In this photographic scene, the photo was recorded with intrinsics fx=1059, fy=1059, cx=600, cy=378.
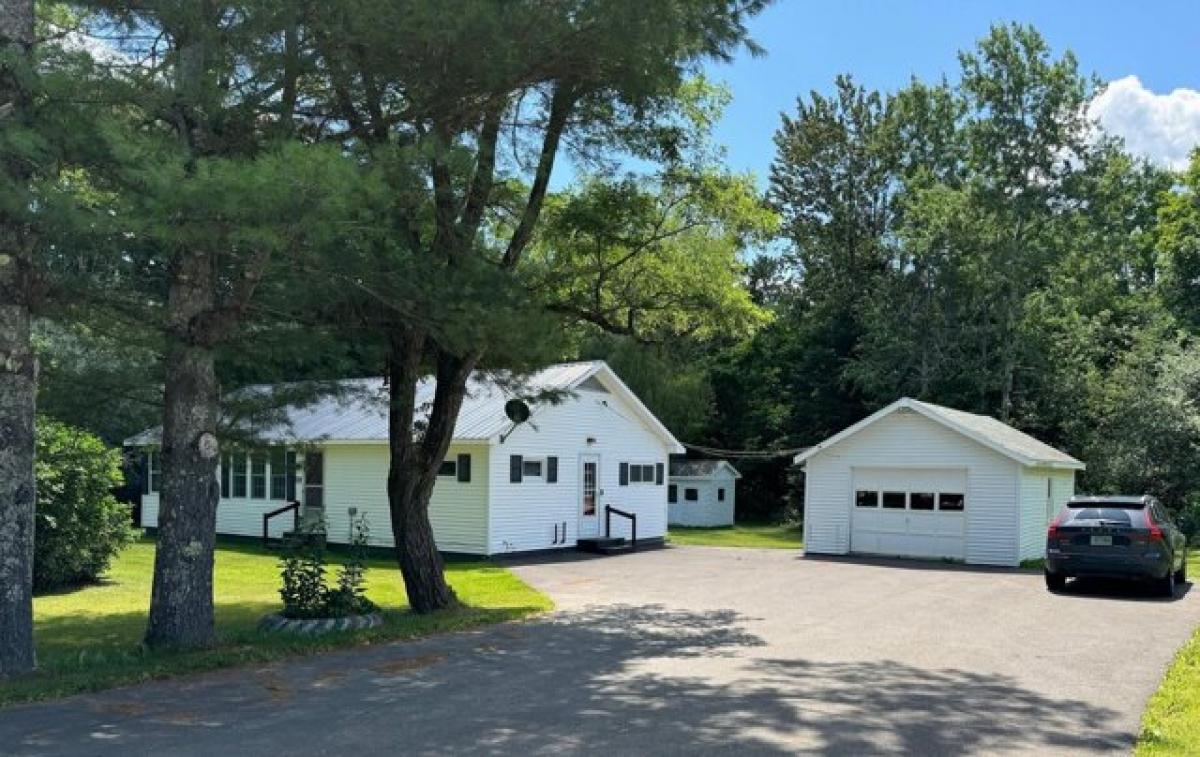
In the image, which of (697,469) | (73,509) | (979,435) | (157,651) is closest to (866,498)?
(979,435)

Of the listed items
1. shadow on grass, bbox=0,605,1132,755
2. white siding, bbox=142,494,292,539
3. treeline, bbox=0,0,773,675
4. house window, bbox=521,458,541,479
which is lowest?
white siding, bbox=142,494,292,539

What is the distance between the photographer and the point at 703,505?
41281mm

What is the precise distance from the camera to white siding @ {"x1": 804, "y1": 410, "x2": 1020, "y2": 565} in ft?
76.9

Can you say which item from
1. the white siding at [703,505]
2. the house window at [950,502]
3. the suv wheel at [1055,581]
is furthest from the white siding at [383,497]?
the white siding at [703,505]

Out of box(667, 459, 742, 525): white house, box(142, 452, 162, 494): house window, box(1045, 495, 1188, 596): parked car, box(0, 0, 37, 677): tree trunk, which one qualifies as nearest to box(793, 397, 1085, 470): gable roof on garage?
box(1045, 495, 1188, 596): parked car

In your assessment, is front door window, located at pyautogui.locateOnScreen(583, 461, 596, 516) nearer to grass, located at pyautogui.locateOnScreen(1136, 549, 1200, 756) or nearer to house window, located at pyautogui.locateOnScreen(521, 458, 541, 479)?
house window, located at pyautogui.locateOnScreen(521, 458, 541, 479)

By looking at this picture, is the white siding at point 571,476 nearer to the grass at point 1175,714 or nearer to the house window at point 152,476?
the house window at point 152,476

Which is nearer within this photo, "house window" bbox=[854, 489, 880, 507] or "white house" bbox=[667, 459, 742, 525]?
"house window" bbox=[854, 489, 880, 507]

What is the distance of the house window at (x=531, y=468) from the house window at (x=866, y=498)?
7.74 metres

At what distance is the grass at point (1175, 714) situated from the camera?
6745 millimetres

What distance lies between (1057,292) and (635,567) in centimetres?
2459

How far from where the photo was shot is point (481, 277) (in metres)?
11.0

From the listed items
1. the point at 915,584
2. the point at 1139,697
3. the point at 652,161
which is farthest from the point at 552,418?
the point at 1139,697

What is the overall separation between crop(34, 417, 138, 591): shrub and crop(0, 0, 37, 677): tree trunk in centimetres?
773
